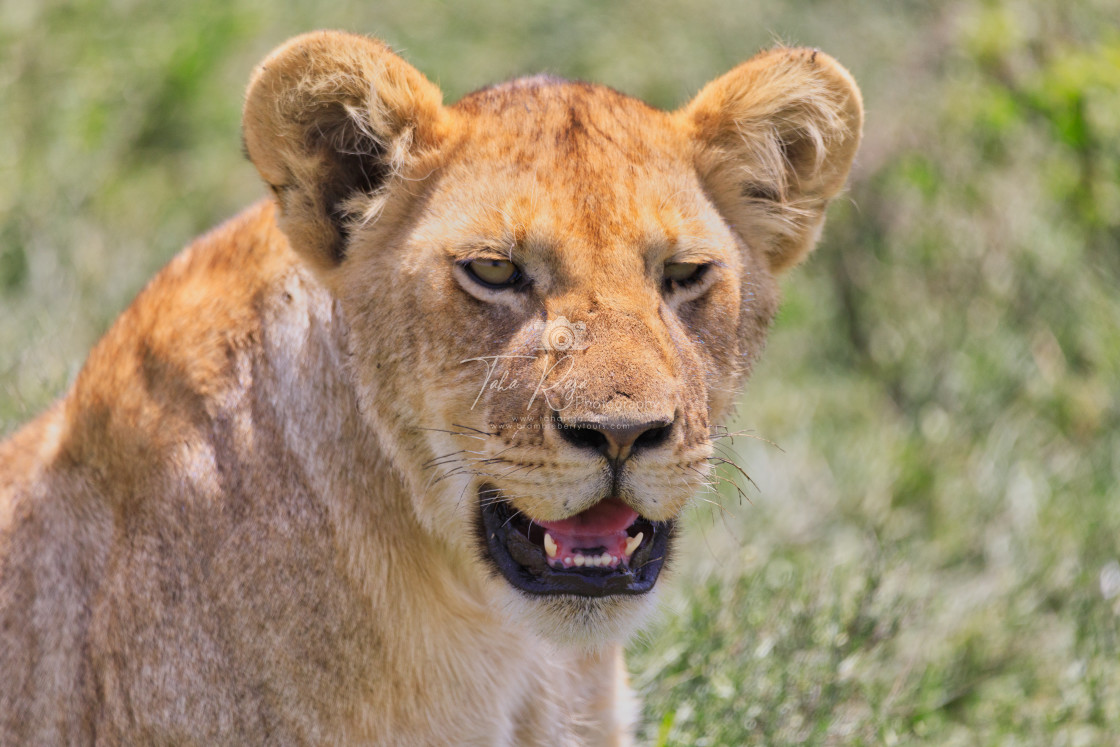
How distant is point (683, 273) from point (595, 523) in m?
0.63

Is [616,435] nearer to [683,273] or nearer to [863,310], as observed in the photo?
[683,273]

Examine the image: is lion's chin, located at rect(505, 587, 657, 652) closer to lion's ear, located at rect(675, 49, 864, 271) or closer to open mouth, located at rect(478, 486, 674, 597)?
open mouth, located at rect(478, 486, 674, 597)

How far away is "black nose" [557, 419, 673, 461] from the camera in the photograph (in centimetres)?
266

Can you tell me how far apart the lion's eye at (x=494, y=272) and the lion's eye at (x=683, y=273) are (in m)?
0.37

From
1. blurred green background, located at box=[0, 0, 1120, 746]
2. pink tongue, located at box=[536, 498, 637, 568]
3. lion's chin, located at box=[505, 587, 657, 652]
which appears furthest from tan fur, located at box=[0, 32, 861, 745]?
blurred green background, located at box=[0, 0, 1120, 746]

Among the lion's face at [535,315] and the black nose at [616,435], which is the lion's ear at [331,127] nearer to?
the lion's face at [535,315]

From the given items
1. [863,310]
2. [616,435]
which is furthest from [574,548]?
[863,310]

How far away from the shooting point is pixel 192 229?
823 centimetres

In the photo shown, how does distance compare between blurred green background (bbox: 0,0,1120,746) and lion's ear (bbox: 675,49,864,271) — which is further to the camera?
blurred green background (bbox: 0,0,1120,746)

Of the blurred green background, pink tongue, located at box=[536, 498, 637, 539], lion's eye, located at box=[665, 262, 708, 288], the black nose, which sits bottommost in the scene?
the blurred green background

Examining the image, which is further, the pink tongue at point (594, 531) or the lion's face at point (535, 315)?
the pink tongue at point (594, 531)

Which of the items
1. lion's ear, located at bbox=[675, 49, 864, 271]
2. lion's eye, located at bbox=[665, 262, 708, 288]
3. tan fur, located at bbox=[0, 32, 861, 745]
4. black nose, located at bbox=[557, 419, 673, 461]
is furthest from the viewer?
lion's ear, located at bbox=[675, 49, 864, 271]

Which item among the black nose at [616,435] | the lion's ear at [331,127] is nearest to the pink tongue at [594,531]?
the black nose at [616,435]

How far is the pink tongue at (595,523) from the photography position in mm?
2936
